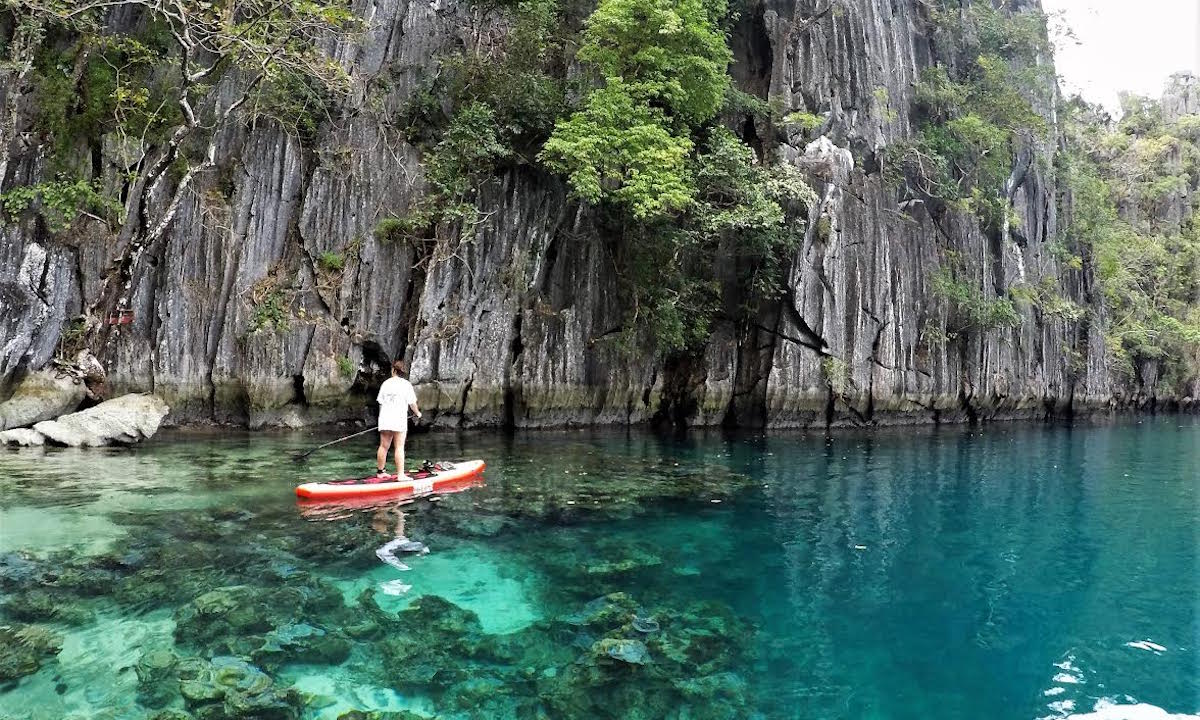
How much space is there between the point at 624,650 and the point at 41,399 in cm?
1437

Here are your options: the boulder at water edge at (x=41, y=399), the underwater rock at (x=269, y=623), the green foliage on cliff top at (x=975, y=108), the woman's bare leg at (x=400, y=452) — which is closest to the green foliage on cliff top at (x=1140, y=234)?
the green foliage on cliff top at (x=975, y=108)

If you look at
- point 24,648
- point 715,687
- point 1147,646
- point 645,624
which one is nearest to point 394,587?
point 645,624

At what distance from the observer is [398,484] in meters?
9.47

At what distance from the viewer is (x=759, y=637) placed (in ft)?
16.9

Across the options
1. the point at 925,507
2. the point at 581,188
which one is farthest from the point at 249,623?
the point at 581,188

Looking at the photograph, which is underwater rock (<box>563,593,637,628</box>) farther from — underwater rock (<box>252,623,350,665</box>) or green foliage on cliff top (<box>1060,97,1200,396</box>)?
green foliage on cliff top (<box>1060,97,1200,396</box>)

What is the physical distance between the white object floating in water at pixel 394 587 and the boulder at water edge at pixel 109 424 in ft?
33.3

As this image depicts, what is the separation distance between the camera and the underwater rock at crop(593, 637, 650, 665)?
4.57 metres

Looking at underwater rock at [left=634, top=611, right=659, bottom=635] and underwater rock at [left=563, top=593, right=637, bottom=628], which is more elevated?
underwater rock at [left=563, top=593, right=637, bottom=628]

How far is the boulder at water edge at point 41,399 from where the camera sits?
13.0 metres

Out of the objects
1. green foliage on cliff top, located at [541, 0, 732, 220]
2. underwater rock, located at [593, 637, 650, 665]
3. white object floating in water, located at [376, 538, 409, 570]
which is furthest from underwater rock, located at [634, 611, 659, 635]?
green foliage on cliff top, located at [541, 0, 732, 220]

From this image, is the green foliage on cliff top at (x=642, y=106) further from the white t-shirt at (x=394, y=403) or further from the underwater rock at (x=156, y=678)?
the underwater rock at (x=156, y=678)

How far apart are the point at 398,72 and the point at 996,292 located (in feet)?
77.3

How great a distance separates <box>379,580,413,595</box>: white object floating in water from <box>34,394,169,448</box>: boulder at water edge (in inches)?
400
